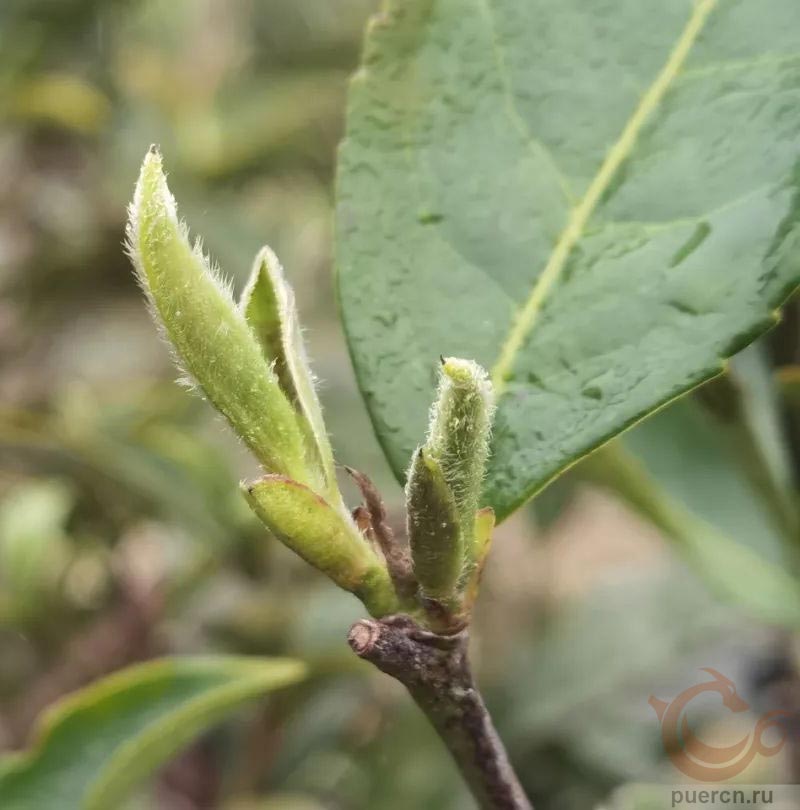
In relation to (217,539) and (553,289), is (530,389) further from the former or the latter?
(217,539)

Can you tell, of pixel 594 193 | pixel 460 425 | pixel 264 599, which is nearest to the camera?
pixel 460 425

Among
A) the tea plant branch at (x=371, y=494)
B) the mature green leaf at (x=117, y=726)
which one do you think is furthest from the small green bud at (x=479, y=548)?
the mature green leaf at (x=117, y=726)

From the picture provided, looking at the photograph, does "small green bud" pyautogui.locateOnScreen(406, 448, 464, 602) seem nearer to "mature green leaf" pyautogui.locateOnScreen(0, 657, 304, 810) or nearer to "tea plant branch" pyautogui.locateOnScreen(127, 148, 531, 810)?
"tea plant branch" pyautogui.locateOnScreen(127, 148, 531, 810)

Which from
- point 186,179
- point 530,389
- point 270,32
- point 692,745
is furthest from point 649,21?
point 270,32
